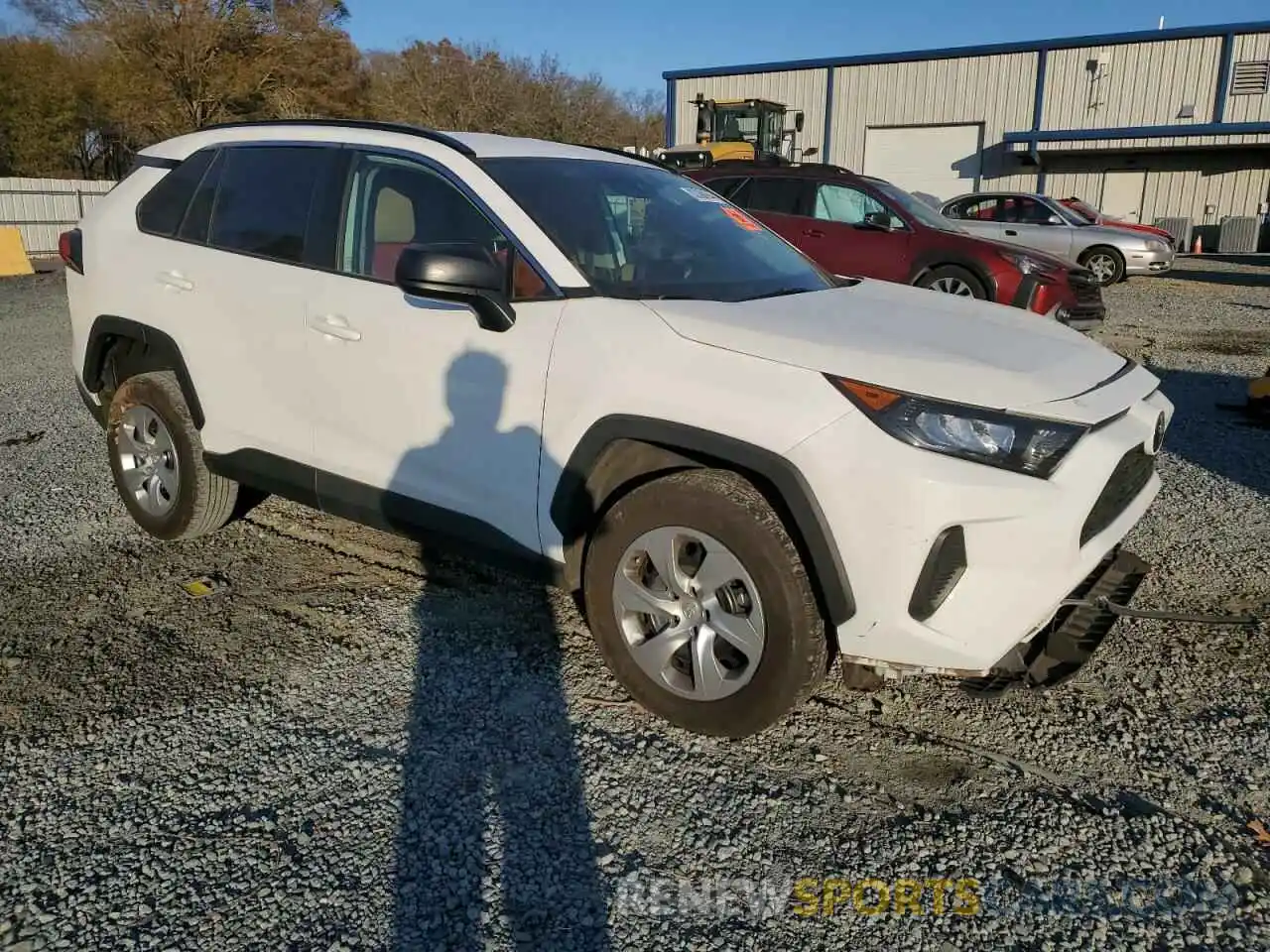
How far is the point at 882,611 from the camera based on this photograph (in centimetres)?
261

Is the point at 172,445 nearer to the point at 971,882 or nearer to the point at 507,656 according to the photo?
the point at 507,656

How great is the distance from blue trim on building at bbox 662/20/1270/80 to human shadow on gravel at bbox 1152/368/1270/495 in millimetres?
26455

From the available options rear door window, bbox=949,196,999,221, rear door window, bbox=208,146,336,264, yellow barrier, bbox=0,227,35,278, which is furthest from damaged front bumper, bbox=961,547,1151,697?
yellow barrier, bbox=0,227,35,278

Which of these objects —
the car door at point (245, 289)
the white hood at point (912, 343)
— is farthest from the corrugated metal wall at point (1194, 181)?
the car door at point (245, 289)

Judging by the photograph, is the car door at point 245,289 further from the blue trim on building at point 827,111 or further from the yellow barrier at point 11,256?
the blue trim on building at point 827,111

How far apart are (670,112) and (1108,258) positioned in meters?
22.1

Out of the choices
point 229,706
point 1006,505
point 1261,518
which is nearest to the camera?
point 1006,505

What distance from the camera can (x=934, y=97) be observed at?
1278 inches

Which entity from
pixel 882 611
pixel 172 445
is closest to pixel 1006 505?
pixel 882 611

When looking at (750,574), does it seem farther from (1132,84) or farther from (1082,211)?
(1132,84)

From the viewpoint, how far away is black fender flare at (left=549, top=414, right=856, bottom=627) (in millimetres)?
2637

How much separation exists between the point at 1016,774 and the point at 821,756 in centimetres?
57

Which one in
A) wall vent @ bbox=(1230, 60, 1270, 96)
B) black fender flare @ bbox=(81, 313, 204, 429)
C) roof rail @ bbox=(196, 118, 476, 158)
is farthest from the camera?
wall vent @ bbox=(1230, 60, 1270, 96)

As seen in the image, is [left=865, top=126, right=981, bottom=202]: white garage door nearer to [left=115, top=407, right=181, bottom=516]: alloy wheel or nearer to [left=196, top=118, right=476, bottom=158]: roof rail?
[left=196, top=118, right=476, bottom=158]: roof rail
